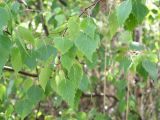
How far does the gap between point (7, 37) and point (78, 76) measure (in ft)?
0.81

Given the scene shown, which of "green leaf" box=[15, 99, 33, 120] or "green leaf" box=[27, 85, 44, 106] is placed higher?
"green leaf" box=[27, 85, 44, 106]

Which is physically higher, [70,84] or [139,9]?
[139,9]

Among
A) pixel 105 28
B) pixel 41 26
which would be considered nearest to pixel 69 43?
pixel 105 28

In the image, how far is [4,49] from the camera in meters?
1.07

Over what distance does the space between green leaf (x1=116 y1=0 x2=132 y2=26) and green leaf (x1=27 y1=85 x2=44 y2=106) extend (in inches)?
19.4

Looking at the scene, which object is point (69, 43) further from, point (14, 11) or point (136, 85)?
point (136, 85)

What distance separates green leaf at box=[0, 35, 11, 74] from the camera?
3.48 ft

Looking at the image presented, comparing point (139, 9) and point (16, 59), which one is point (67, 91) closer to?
point (16, 59)

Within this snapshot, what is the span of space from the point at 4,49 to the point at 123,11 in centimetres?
34

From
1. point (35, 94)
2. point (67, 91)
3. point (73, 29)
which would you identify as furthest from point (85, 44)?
point (35, 94)

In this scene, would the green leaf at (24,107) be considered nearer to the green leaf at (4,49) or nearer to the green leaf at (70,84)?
the green leaf at (70,84)

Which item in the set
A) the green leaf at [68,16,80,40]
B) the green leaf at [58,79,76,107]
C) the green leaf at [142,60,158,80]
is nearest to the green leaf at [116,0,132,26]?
the green leaf at [68,16,80,40]

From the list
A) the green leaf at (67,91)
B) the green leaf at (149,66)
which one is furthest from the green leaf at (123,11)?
the green leaf at (149,66)

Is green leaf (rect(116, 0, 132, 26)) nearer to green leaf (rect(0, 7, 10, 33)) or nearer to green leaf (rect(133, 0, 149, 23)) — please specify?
green leaf (rect(133, 0, 149, 23))
